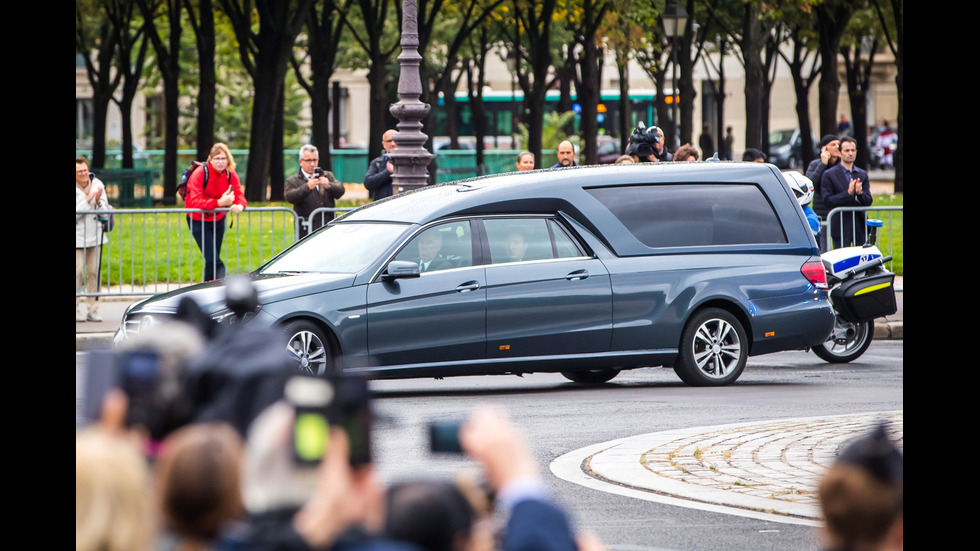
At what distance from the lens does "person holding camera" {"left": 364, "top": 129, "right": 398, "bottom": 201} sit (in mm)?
16688

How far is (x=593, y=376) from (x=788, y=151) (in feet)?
181

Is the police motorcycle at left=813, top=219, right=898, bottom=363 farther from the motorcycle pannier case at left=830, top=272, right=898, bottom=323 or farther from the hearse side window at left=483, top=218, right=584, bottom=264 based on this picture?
the hearse side window at left=483, top=218, right=584, bottom=264

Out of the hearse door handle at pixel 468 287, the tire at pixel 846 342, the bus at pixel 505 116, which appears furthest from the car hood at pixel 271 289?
the bus at pixel 505 116

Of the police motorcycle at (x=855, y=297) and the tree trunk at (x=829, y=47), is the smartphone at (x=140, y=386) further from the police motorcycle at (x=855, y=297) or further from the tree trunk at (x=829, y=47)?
the tree trunk at (x=829, y=47)

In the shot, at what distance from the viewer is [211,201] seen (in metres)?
16.0

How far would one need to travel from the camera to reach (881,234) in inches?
691

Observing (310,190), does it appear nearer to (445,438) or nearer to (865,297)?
(865,297)

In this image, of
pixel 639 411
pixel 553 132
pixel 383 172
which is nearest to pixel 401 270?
pixel 639 411

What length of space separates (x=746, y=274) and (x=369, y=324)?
3.02 m

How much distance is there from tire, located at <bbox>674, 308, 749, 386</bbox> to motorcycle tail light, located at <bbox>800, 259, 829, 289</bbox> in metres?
0.71

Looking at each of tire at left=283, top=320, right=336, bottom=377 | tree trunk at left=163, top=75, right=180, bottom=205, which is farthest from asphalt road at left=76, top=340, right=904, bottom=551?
tree trunk at left=163, top=75, right=180, bottom=205
